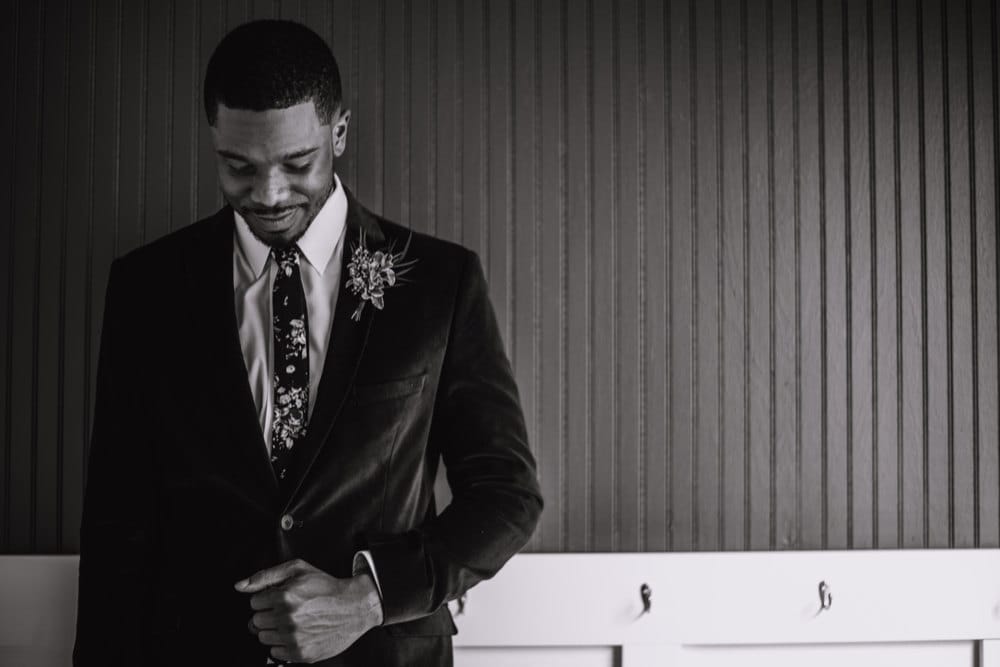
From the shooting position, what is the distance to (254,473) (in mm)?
1236

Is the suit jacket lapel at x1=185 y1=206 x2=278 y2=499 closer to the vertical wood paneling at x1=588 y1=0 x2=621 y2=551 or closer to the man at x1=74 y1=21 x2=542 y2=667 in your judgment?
the man at x1=74 y1=21 x2=542 y2=667

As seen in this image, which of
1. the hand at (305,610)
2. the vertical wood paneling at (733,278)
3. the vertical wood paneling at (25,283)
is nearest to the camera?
the hand at (305,610)

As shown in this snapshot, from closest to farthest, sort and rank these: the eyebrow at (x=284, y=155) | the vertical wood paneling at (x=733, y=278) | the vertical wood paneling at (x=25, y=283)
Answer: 1. the eyebrow at (x=284, y=155)
2. the vertical wood paneling at (x=25, y=283)
3. the vertical wood paneling at (x=733, y=278)

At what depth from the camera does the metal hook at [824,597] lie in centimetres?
170

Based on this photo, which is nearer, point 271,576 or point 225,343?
point 271,576

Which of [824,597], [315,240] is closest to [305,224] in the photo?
[315,240]

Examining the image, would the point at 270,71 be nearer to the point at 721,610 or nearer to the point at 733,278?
the point at 733,278

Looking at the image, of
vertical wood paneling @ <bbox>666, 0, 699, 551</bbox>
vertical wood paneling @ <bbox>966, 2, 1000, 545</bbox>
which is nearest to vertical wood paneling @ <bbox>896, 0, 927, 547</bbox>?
vertical wood paneling @ <bbox>966, 2, 1000, 545</bbox>

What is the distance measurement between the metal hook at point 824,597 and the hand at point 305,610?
3.07ft

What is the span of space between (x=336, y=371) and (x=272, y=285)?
0.59ft

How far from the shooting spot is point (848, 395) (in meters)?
1.78

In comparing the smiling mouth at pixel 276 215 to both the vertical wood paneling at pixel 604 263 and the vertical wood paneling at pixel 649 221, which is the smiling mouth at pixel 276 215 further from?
the vertical wood paneling at pixel 604 263

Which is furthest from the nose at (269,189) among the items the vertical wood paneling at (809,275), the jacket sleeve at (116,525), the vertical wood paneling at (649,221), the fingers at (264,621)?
the vertical wood paneling at (809,275)

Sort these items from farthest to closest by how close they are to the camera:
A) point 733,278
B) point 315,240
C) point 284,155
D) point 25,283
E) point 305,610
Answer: point 733,278
point 25,283
point 315,240
point 284,155
point 305,610
